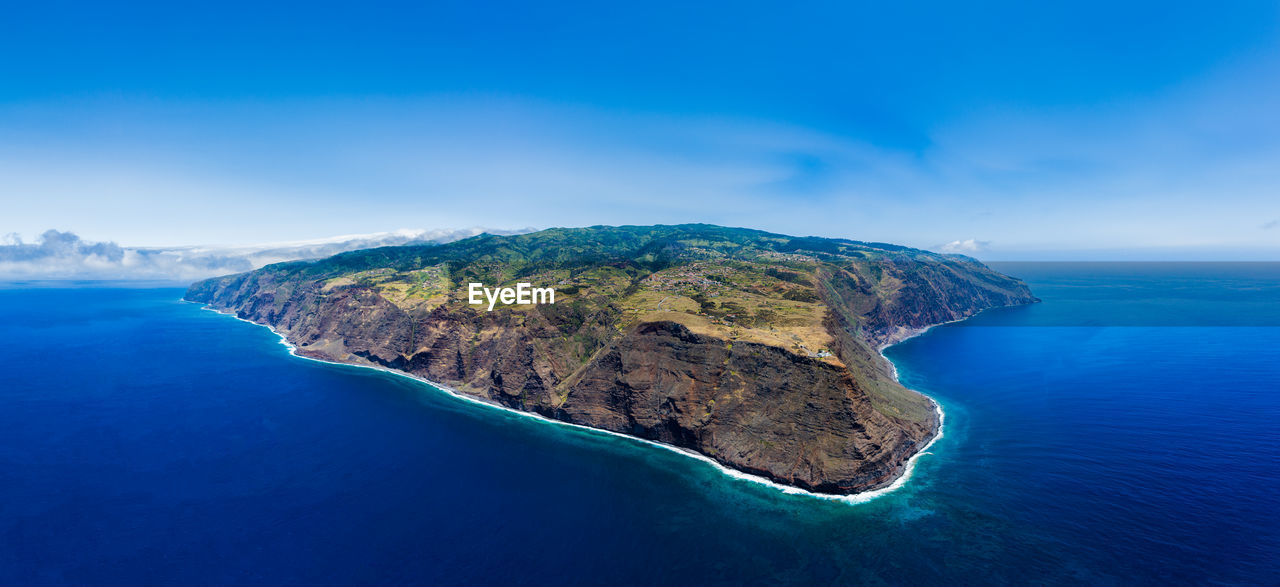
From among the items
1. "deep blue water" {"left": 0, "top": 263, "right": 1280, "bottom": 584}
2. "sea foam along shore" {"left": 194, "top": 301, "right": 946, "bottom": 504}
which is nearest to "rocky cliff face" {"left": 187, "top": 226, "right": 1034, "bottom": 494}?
"sea foam along shore" {"left": 194, "top": 301, "right": 946, "bottom": 504}

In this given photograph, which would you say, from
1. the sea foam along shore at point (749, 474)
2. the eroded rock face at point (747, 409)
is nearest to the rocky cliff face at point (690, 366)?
the eroded rock face at point (747, 409)

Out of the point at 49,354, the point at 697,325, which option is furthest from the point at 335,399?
the point at 49,354

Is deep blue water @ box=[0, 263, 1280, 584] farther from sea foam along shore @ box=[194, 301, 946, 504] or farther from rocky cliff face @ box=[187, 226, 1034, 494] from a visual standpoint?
rocky cliff face @ box=[187, 226, 1034, 494]

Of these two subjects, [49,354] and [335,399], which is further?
[49,354]

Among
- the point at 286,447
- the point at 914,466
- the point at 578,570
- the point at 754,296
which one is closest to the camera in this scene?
the point at 578,570

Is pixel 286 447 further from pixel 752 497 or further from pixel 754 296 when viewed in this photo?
pixel 754 296

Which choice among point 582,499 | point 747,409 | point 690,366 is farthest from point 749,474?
point 582,499

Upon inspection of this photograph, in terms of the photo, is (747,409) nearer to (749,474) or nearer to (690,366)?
(749,474)

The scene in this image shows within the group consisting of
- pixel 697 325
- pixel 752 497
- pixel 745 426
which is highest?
pixel 697 325
